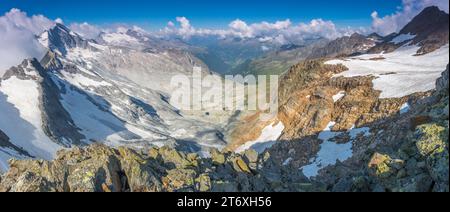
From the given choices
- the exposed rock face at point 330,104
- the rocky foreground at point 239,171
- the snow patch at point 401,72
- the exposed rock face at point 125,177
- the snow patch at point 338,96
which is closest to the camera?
the rocky foreground at point 239,171

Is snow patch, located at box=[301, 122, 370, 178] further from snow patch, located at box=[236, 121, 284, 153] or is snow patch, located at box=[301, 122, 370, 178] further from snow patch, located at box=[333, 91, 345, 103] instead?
snow patch, located at box=[236, 121, 284, 153]

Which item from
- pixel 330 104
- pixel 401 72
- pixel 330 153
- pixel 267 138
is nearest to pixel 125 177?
pixel 330 153

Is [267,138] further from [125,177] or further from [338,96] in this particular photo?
[125,177]

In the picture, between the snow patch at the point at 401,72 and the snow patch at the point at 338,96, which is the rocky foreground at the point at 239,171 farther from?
the snow patch at the point at 338,96

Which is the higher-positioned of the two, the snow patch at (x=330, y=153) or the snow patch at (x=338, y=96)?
the snow patch at (x=338, y=96)

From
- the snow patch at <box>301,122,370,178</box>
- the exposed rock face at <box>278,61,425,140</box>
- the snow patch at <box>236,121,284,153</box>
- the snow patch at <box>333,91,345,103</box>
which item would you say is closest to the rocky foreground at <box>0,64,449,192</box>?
the snow patch at <box>301,122,370,178</box>

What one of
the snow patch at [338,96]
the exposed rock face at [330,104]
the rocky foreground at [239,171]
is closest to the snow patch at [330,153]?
the exposed rock face at [330,104]

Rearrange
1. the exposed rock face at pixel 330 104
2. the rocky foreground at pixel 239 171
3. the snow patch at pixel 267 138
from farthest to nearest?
the snow patch at pixel 267 138
the exposed rock face at pixel 330 104
the rocky foreground at pixel 239 171

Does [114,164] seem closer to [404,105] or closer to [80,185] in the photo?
[80,185]
